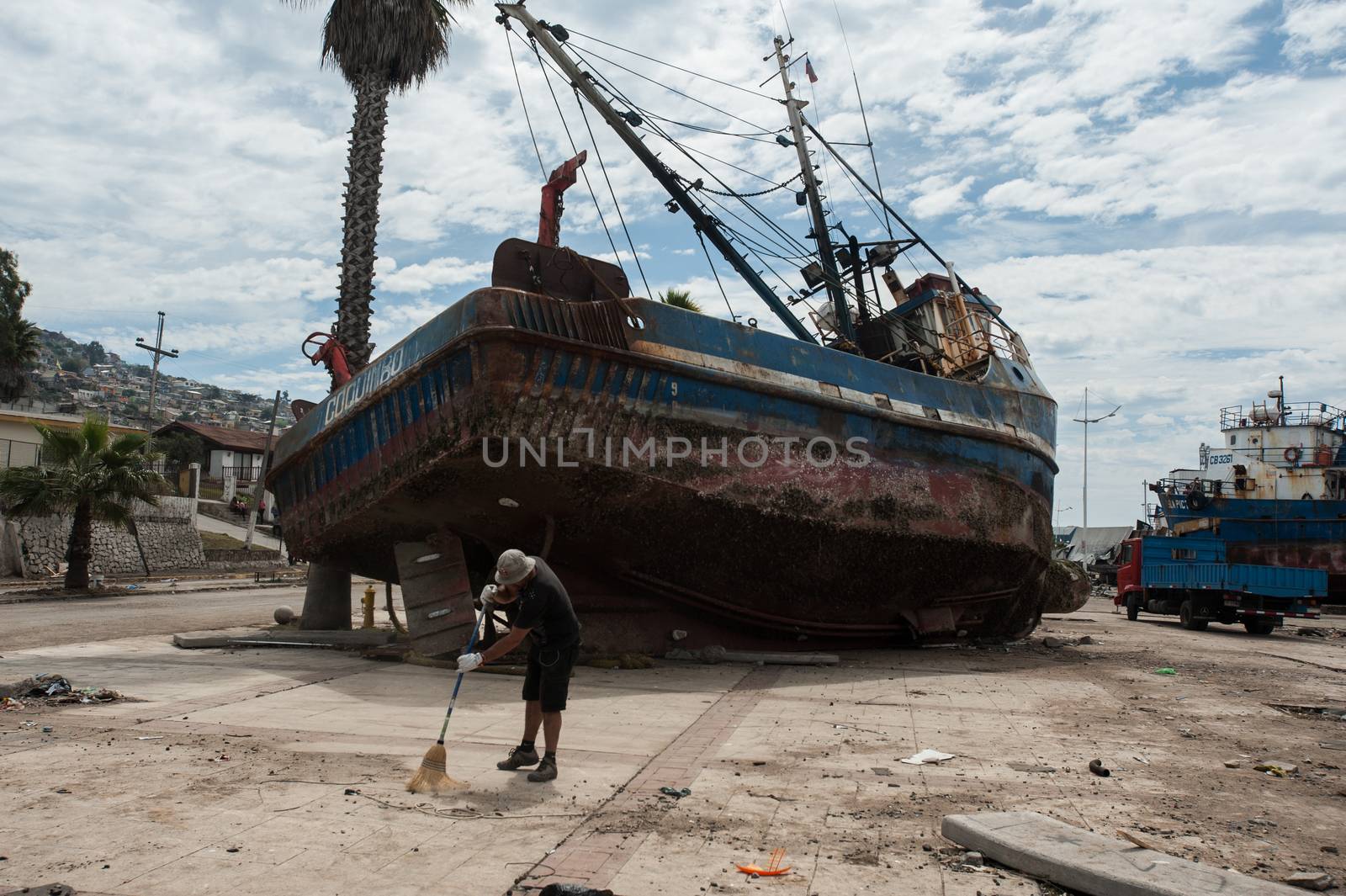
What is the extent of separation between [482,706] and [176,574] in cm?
2397

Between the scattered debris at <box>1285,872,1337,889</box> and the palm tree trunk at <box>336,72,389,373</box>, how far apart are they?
1126 centimetres

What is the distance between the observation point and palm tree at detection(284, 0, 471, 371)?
12.5m

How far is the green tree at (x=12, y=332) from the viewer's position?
3512 centimetres

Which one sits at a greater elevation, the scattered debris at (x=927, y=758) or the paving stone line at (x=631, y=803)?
the scattered debris at (x=927, y=758)

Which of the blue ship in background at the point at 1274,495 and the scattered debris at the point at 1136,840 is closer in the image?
the scattered debris at the point at 1136,840

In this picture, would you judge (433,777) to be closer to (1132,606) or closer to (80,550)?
(80,550)

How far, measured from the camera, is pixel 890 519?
9.88m

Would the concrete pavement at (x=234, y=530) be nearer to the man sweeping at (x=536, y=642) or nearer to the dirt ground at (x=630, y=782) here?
the dirt ground at (x=630, y=782)

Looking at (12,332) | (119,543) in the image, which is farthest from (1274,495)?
(12,332)

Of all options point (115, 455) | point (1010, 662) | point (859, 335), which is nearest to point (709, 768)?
point (1010, 662)

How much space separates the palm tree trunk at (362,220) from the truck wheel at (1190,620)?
15545mm

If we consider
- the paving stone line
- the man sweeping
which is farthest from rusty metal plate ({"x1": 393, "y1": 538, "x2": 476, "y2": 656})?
the man sweeping

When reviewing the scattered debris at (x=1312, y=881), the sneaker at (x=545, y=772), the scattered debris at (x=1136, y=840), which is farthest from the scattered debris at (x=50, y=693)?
the scattered debris at (x=1312, y=881)

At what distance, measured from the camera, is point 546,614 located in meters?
4.62
